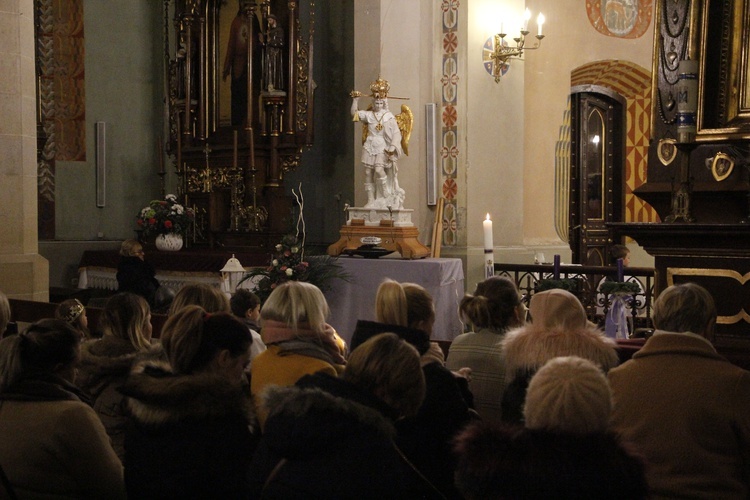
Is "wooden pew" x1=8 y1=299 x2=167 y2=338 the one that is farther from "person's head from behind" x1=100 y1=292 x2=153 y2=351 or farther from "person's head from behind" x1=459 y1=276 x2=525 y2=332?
"person's head from behind" x1=459 y1=276 x2=525 y2=332

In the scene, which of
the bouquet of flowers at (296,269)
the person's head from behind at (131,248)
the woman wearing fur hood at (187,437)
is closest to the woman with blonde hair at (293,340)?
the woman wearing fur hood at (187,437)

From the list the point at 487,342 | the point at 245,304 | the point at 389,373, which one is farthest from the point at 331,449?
the point at 245,304

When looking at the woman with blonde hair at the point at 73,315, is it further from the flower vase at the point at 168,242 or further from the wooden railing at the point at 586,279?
the flower vase at the point at 168,242

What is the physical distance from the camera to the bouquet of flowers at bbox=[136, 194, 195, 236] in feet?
37.8

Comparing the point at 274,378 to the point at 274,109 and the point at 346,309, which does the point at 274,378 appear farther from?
the point at 274,109

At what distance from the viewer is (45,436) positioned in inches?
113

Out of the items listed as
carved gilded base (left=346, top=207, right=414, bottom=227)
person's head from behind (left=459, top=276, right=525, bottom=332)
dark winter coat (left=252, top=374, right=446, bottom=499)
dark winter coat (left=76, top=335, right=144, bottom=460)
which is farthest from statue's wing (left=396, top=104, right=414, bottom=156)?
dark winter coat (left=252, top=374, right=446, bottom=499)

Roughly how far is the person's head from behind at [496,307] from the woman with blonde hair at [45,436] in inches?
65.8

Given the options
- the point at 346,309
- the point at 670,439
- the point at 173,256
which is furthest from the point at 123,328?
the point at 173,256

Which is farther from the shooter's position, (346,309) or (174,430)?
(346,309)

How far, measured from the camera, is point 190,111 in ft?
40.6

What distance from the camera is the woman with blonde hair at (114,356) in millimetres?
3422

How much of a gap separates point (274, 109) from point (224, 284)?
2693mm

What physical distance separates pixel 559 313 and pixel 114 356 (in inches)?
69.1
